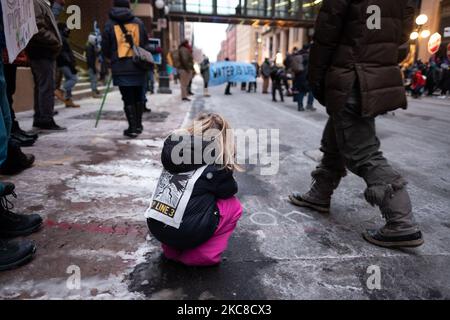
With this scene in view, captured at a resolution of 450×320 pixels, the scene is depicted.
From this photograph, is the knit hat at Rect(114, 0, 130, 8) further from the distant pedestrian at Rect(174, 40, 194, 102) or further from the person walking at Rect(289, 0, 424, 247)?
the distant pedestrian at Rect(174, 40, 194, 102)

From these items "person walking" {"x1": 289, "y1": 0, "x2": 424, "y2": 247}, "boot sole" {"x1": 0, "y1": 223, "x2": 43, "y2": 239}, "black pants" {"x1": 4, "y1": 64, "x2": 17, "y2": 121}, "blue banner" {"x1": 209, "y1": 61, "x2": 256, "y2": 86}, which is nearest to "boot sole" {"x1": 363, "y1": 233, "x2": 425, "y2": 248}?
"person walking" {"x1": 289, "y1": 0, "x2": 424, "y2": 247}

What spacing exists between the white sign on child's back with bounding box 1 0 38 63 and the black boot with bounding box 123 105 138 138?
2.87 m

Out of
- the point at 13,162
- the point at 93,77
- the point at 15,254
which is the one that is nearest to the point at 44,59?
the point at 13,162

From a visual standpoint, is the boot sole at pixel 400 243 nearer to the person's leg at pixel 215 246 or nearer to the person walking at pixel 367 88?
the person walking at pixel 367 88

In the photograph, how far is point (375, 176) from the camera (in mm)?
2365

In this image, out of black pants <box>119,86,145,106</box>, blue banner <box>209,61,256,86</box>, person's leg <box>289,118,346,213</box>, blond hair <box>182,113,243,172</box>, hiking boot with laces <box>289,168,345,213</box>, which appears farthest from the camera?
blue banner <box>209,61,256,86</box>

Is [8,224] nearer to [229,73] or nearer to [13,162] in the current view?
[13,162]

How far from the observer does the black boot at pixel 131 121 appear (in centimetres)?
534

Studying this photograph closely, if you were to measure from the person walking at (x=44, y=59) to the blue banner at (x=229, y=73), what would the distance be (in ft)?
39.4

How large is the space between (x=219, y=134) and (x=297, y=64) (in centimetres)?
918

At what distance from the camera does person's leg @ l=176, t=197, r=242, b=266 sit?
79.1 inches

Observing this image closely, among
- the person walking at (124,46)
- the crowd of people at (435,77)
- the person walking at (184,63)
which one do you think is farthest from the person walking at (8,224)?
the crowd of people at (435,77)

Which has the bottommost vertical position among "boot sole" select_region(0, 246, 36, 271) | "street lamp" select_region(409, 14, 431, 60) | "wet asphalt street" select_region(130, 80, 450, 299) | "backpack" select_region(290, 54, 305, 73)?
"wet asphalt street" select_region(130, 80, 450, 299)
